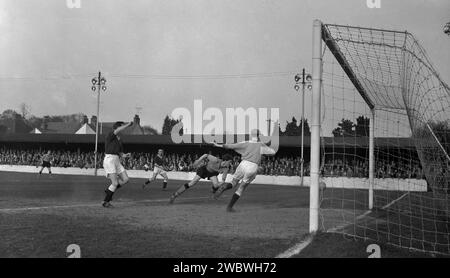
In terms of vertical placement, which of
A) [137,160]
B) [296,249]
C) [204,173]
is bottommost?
[296,249]

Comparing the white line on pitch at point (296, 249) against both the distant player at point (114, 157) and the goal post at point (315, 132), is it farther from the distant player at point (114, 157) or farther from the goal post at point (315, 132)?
the distant player at point (114, 157)

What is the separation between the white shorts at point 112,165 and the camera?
10.9 m

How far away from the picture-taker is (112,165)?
1090 cm

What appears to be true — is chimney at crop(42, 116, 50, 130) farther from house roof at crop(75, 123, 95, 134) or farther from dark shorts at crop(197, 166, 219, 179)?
dark shorts at crop(197, 166, 219, 179)

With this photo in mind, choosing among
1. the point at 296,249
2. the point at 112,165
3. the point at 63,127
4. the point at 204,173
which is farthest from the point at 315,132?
the point at 63,127

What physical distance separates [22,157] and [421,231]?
46.2 m

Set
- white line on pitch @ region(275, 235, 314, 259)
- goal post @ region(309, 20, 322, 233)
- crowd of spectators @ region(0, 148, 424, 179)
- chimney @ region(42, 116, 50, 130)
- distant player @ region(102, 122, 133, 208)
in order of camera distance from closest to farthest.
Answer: white line on pitch @ region(275, 235, 314, 259) < goal post @ region(309, 20, 322, 233) < distant player @ region(102, 122, 133, 208) < crowd of spectators @ region(0, 148, 424, 179) < chimney @ region(42, 116, 50, 130)

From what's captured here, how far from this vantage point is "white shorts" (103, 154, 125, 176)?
35.7ft

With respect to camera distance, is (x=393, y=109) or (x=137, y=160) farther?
(x=137, y=160)

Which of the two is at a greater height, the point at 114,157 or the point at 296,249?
the point at 114,157

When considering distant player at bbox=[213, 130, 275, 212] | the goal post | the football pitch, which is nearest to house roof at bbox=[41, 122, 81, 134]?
distant player at bbox=[213, 130, 275, 212]

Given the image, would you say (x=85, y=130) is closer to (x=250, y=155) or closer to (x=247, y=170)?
(x=250, y=155)

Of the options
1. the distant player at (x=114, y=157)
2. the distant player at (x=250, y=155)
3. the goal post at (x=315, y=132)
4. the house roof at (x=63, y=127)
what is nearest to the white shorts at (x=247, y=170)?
the distant player at (x=250, y=155)
